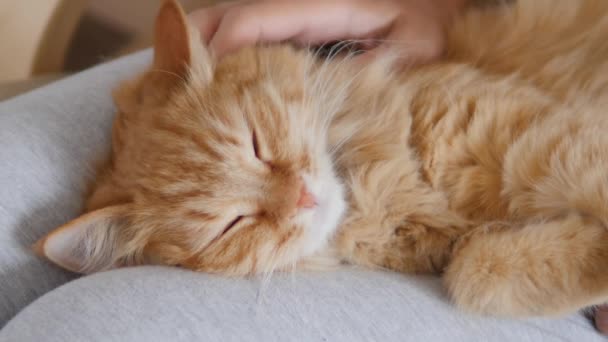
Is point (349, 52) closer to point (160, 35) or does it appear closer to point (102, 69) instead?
point (160, 35)

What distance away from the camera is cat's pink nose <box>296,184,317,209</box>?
116 centimetres

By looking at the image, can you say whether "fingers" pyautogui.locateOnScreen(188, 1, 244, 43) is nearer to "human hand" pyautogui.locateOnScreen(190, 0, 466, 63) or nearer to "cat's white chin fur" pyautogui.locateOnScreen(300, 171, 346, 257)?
"human hand" pyautogui.locateOnScreen(190, 0, 466, 63)

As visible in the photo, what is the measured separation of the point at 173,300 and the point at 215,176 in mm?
318

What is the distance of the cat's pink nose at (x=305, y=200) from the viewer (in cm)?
116

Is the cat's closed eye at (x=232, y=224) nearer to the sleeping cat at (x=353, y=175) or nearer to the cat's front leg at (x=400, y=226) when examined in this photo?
the sleeping cat at (x=353, y=175)

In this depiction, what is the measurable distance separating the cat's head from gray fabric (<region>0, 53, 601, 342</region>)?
3.7 inches

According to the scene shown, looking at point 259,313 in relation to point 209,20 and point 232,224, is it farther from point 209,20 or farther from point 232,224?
point 209,20

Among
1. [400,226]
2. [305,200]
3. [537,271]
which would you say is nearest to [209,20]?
[305,200]

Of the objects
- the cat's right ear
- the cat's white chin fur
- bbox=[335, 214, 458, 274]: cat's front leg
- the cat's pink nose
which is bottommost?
bbox=[335, 214, 458, 274]: cat's front leg

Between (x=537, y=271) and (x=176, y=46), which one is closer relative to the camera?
(x=537, y=271)

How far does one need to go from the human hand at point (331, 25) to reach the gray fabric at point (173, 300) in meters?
0.55

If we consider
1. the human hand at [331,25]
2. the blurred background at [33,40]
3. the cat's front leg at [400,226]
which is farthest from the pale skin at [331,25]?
the blurred background at [33,40]

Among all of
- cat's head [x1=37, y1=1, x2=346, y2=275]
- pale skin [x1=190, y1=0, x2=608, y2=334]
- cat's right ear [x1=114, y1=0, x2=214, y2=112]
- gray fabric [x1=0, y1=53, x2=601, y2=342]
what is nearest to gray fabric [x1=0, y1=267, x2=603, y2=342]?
gray fabric [x1=0, y1=53, x2=601, y2=342]

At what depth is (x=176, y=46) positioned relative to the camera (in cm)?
123
